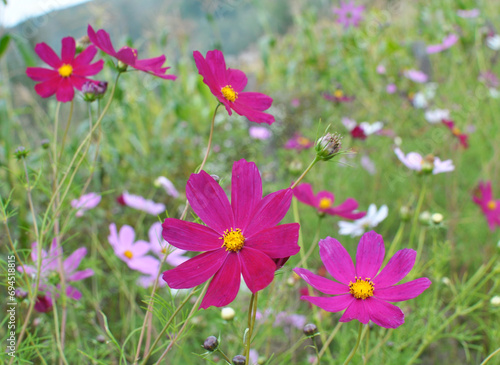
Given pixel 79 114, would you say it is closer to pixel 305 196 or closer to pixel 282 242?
pixel 305 196

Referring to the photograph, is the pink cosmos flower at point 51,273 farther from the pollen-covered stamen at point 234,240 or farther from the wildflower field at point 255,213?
the pollen-covered stamen at point 234,240

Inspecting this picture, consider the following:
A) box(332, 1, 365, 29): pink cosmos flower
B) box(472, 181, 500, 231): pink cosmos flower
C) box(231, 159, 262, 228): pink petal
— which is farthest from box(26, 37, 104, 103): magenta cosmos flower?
box(332, 1, 365, 29): pink cosmos flower

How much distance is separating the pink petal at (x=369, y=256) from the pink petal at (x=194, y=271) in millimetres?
153

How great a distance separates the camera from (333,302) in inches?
15.2

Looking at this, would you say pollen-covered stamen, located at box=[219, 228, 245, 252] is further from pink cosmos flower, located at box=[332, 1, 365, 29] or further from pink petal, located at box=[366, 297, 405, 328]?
pink cosmos flower, located at box=[332, 1, 365, 29]

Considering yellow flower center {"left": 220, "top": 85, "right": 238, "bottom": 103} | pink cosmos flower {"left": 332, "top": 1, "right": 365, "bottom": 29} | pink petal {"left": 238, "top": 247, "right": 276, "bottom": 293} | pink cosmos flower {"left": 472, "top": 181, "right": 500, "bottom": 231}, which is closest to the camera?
pink petal {"left": 238, "top": 247, "right": 276, "bottom": 293}

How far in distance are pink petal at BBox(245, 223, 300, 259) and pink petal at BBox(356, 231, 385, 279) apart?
0.39 ft

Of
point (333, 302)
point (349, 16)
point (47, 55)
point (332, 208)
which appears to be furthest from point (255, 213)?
point (349, 16)

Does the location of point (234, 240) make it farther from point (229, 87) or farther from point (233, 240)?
point (229, 87)

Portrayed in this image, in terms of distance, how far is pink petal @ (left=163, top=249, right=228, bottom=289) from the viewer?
1.13ft

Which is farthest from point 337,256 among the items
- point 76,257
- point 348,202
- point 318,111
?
point 318,111

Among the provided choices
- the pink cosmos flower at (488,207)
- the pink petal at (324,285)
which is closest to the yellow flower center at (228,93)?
the pink petal at (324,285)

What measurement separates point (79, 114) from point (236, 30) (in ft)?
15.5

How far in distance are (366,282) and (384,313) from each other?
6 centimetres
